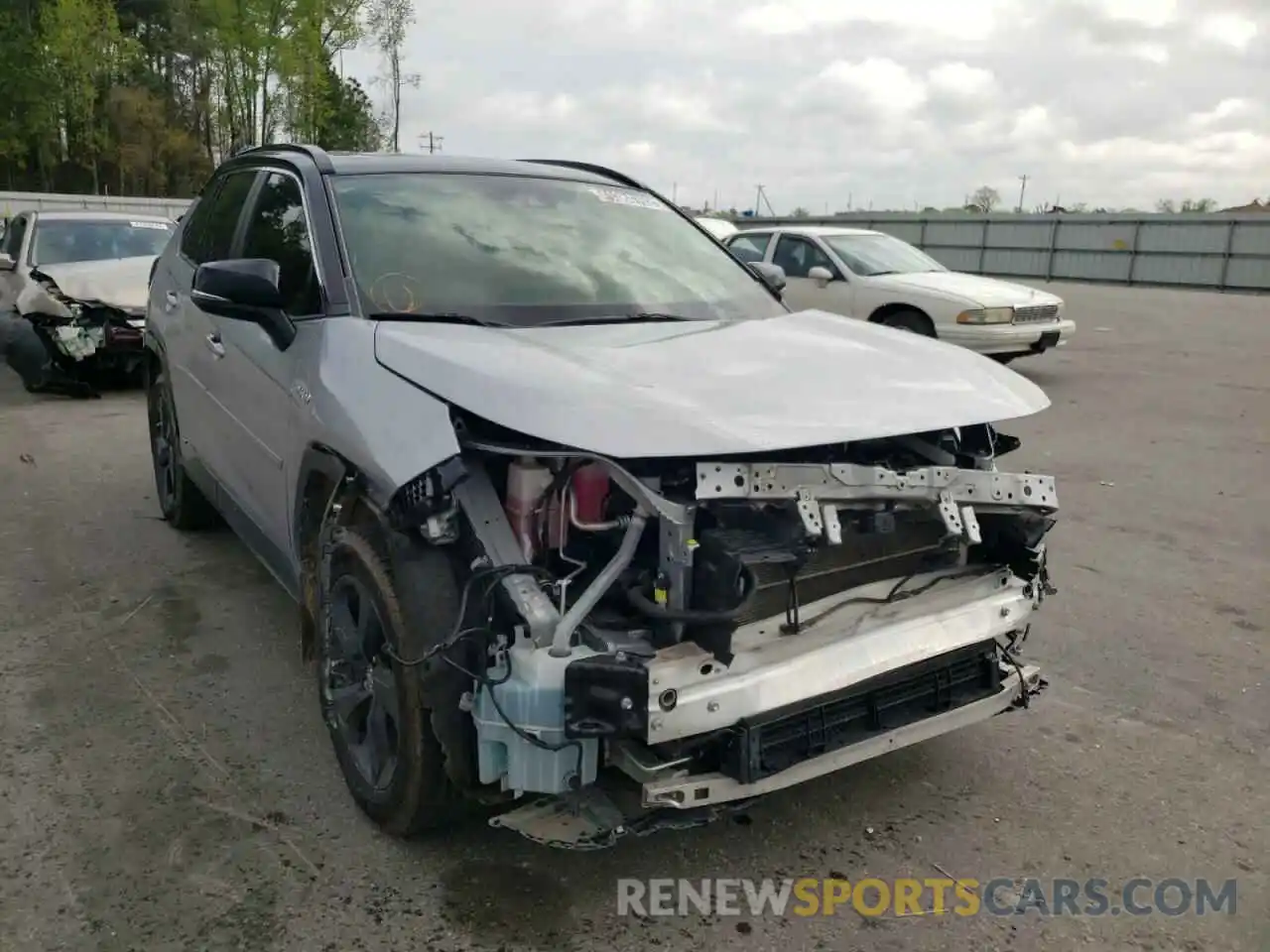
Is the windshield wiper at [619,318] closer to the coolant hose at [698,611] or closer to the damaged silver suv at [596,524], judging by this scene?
the damaged silver suv at [596,524]

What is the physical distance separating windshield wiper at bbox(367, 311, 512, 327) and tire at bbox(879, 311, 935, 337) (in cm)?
831

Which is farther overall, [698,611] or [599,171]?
[599,171]

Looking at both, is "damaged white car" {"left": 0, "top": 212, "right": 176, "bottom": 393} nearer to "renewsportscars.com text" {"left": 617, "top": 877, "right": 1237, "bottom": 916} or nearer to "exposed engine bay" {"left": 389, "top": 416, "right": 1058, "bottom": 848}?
"exposed engine bay" {"left": 389, "top": 416, "right": 1058, "bottom": 848}

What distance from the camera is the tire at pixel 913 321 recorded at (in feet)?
35.8

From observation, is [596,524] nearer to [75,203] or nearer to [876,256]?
[876,256]

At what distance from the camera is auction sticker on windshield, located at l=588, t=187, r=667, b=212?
434cm

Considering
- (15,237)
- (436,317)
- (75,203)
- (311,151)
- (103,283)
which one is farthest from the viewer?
(75,203)

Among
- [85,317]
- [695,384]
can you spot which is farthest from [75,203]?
[695,384]

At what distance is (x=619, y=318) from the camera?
357 centimetres

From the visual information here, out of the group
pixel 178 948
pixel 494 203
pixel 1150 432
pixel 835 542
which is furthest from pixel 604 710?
pixel 1150 432

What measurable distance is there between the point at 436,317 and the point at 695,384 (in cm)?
92

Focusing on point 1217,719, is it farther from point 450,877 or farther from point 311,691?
point 311,691

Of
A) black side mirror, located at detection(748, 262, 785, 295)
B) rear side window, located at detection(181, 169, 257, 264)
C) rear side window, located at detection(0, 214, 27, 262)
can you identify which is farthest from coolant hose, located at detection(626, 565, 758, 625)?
rear side window, located at detection(0, 214, 27, 262)

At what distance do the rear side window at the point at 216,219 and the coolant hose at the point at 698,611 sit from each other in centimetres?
293
